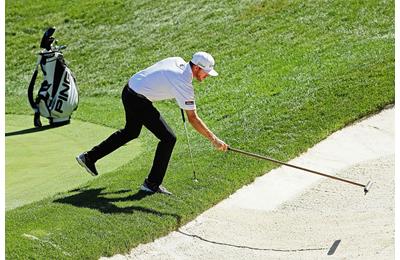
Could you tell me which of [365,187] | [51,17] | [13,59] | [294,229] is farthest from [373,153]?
[51,17]

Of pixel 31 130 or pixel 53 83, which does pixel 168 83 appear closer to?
pixel 31 130

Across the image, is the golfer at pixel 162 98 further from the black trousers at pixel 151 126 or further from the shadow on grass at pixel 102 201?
the shadow on grass at pixel 102 201

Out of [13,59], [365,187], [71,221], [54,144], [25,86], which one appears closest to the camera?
[71,221]

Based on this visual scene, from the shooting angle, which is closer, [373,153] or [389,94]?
[373,153]

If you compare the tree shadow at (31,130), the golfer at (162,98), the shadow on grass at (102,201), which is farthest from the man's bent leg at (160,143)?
the tree shadow at (31,130)

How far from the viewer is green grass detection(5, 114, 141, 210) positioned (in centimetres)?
1311

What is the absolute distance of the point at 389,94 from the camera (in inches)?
633

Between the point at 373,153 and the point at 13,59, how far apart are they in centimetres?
1392

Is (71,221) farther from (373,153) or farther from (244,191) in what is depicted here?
(373,153)

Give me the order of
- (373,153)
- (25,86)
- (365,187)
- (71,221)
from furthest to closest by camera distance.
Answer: (25,86) → (373,153) → (365,187) → (71,221)
